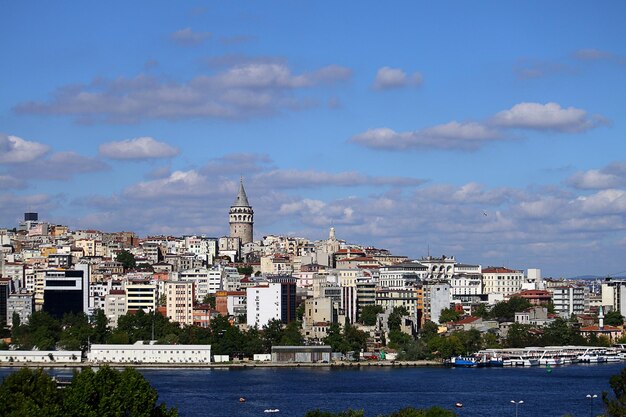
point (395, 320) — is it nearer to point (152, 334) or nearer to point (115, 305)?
point (152, 334)

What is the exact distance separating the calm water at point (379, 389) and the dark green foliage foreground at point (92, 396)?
9.18 meters

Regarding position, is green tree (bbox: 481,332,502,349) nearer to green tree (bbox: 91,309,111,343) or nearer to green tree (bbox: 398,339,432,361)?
green tree (bbox: 398,339,432,361)

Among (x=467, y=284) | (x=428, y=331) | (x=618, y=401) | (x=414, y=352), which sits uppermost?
(x=467, y=284)

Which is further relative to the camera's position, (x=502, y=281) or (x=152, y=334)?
(x=502, y=281)

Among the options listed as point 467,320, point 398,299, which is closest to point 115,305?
point 398,299

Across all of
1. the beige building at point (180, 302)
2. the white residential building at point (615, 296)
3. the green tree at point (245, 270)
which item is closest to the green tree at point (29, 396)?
the beige building at point (180, 302)

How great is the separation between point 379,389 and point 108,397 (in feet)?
56.8

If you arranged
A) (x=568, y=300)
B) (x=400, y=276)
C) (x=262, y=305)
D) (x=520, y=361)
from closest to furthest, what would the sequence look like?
(x=520, y=361)
(x=262, y=305)
(x=400, y=276)
(x=568, y=300)

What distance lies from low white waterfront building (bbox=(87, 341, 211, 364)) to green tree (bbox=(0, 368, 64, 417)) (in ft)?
84.2

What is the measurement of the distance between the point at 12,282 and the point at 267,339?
54.4 feet

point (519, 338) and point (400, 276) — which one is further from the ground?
point (400, 276)

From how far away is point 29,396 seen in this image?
2128cm

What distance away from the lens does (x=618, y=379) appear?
76.3 ft

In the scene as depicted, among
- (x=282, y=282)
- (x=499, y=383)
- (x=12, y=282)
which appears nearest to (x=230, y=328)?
(x=282, y=282)
